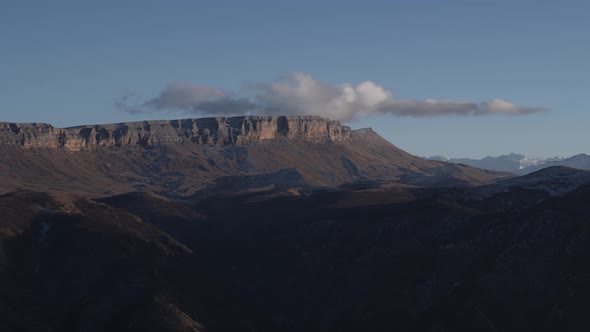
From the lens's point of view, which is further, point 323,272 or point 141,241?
point 141,241

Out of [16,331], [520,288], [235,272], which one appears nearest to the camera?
[16,331]

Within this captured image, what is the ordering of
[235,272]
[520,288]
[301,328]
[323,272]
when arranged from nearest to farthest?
[520,288] → [301,328] → [323,272] → [235,272]

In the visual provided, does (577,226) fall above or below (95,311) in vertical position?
above

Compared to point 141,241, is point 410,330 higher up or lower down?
lower down

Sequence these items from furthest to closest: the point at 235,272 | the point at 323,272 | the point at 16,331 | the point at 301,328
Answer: the point at 235,272
the point at 323,272
the point at 301,328
the point at 16,331

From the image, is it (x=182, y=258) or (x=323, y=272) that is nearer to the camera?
(x=323, y=272)

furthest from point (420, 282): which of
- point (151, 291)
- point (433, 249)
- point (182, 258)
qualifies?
point (182, 258)

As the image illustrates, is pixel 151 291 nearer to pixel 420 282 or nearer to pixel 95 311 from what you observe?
pixel 95 311

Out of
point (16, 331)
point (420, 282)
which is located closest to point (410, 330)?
point (420, 282)

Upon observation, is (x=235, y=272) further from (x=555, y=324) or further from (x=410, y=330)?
(x=555, y=324)
